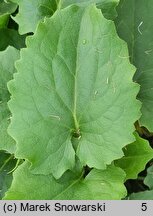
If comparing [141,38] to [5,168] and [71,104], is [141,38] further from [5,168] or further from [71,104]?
[5,168]

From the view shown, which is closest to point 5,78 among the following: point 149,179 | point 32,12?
point 32,12

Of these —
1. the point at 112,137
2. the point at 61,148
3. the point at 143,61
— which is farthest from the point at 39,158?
the point at 143,61

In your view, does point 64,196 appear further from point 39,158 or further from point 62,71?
point 62,71

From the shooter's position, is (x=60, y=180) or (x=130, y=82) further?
(x=60, y=180)

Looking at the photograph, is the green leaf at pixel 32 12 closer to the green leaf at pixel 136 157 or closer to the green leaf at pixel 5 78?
the green leaf at pixel 5 78

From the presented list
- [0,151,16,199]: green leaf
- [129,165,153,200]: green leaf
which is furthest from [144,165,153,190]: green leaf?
[0,151,16,199]: green leaf

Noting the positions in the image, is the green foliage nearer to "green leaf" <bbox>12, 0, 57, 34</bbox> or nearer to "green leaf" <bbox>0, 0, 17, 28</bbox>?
"green leaf" <bbox>12, 0, 57, 34</bbox>
